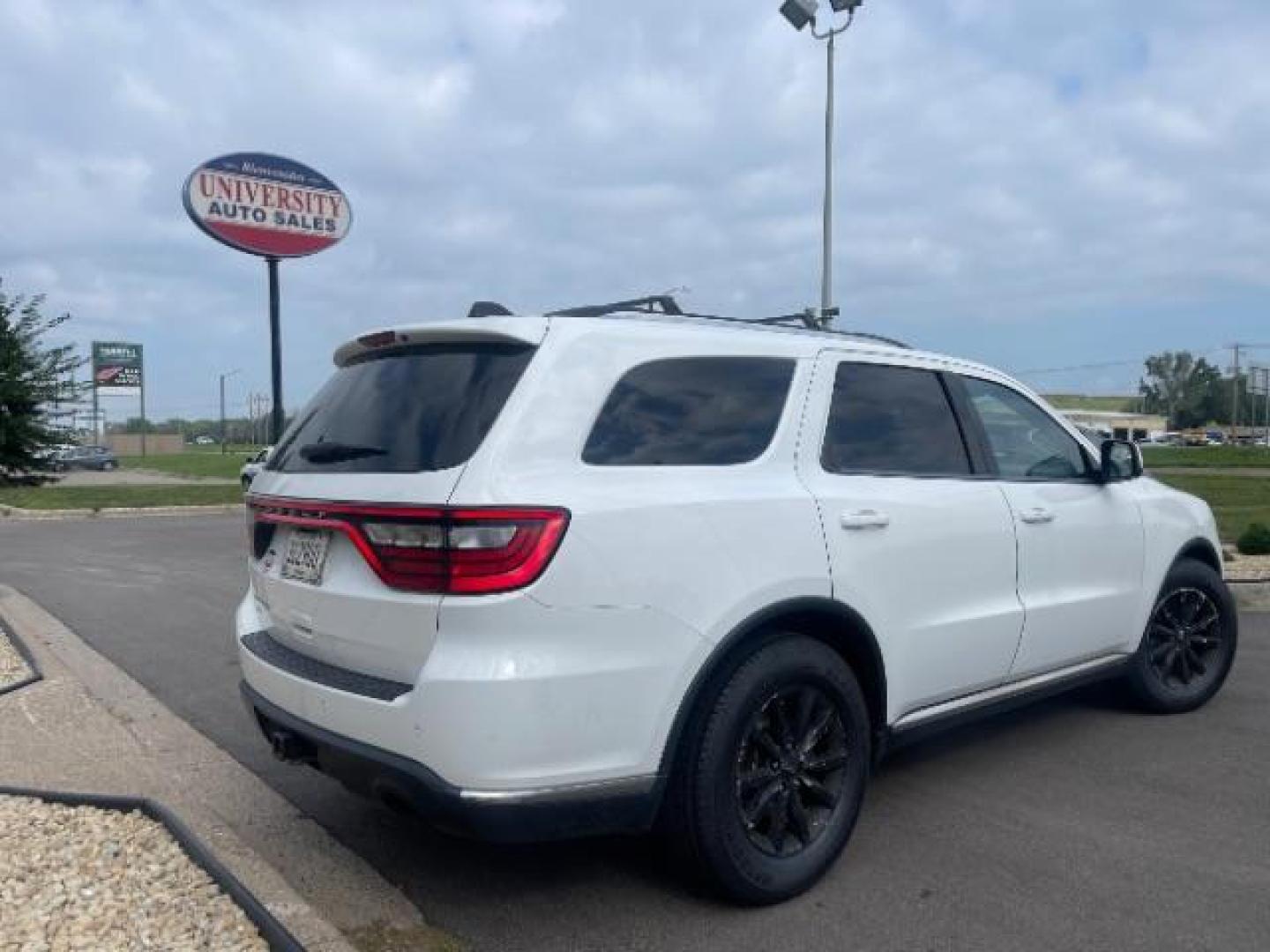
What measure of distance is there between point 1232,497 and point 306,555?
758 inches

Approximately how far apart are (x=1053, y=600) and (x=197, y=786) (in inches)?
142

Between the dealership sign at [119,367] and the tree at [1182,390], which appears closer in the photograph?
the dealership sign at [119,367]

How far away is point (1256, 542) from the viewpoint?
389 inches

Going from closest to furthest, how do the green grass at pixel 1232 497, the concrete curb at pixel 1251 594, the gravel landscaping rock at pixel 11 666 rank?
the gravel landscaping rock at pixel 11 666 < the concrete curb at pixel 1251 594 < the green grass at pixel 1232 497

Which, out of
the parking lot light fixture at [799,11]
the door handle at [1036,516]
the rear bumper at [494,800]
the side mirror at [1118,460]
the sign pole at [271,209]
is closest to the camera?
the rear bumper at [494,800]

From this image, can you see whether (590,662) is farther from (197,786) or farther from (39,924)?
(197,786)

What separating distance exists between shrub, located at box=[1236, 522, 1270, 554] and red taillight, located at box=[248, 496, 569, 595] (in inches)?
365

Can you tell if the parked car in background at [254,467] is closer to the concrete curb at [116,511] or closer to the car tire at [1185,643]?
the car tire at [1185,643]

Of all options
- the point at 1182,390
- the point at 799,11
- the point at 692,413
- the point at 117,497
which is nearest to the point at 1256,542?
the point at 799,11

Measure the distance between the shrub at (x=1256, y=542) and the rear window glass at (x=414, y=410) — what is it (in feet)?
30.2

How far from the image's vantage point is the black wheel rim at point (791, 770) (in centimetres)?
329

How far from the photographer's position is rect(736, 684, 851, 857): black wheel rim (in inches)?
130

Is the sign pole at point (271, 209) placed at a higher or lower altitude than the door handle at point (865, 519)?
higher

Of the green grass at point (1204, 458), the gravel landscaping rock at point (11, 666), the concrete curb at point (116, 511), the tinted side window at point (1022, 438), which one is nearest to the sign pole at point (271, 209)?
the concrete curb at point (116, 511)
